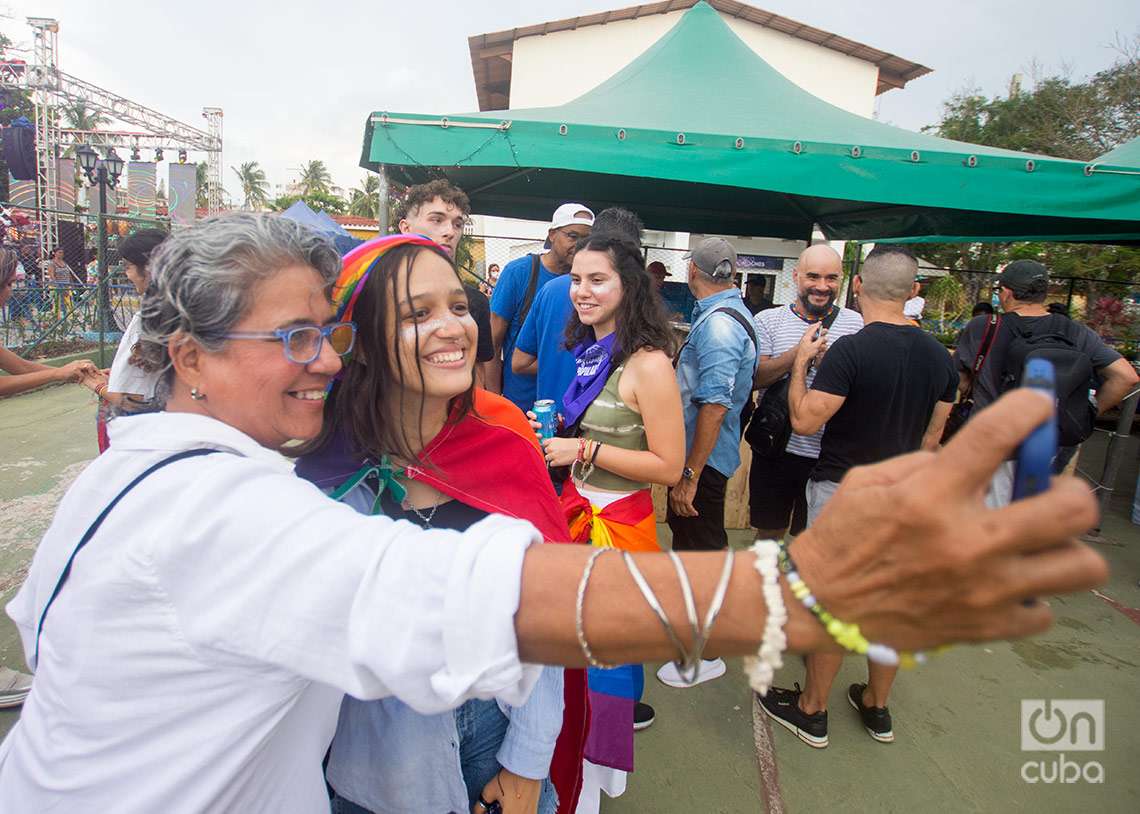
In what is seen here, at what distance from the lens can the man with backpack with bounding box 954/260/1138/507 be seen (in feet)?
11.2

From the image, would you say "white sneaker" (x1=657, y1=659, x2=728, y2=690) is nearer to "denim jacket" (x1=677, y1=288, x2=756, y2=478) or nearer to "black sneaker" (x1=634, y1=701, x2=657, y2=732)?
"black sneaker" (x1=634, y1=701, x2=657, y2=732)

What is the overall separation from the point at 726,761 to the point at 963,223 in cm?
484

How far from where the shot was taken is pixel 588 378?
2400 millimetres

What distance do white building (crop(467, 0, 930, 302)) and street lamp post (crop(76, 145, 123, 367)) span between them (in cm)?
834

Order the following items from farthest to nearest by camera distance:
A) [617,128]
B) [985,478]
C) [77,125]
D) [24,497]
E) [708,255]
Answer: [77,125], [24,497], [617,128], [708,255], [985,478]

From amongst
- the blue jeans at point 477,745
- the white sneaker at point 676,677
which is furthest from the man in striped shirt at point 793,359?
the blue jeans at point 477,745

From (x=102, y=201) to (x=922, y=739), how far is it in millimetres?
11722

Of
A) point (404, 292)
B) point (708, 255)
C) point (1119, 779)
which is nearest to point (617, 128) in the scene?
point (708, 255)

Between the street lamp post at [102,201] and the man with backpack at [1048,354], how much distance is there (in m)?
10.2

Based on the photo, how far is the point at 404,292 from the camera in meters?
1.37

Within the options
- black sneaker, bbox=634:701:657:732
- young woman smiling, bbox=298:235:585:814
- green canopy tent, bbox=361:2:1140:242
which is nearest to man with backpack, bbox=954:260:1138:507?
green canopy tent, bbox=361:2:1140:242

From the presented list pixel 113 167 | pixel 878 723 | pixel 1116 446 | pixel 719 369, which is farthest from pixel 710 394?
pixel 113 167

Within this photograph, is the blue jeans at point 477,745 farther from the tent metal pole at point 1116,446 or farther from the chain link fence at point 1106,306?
the chain link fence at point 1106,306

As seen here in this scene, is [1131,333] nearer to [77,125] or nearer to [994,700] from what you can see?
[994,700]
